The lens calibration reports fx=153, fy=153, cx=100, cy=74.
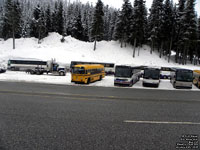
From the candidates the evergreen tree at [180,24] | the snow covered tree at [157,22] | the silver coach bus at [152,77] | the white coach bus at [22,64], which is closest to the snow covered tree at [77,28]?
the snow covered tree at [157,22]

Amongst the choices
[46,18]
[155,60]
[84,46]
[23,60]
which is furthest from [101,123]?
[46,18]

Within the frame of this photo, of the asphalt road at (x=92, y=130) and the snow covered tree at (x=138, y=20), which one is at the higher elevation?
the snow covered tree at (x=138, y=20)

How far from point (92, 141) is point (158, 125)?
2982 millimetres

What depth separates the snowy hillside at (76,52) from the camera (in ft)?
149

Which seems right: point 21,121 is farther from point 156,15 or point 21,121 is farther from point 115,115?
point 156,15

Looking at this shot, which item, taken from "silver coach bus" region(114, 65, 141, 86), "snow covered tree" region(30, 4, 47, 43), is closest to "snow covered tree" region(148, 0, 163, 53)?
"silver coach bus" region(114, 65, 141, 86)

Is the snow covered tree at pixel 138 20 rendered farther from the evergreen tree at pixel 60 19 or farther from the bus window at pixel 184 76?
the evergreen tree at pixel 60 19

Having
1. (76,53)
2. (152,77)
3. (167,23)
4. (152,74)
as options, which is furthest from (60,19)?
(152,77)

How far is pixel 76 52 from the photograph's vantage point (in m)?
49.7

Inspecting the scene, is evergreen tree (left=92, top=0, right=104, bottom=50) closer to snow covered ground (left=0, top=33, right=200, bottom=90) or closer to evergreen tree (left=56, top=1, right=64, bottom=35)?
snow covered ground (left=0, top=33, right=200, bottom=90)

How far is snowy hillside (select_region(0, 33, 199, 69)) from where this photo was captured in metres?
45.4

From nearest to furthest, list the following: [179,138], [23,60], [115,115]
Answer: [179,138] < [115,115] < [23,60]

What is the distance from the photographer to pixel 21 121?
5.93 m

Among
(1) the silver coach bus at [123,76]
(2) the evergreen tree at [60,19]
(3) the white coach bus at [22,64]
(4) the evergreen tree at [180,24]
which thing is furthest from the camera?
(2) the evergreen tree at [60,19]
